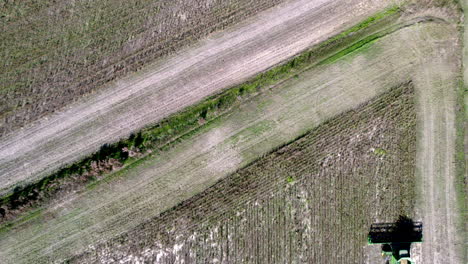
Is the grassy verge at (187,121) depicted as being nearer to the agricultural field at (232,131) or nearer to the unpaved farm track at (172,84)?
the agricultural field at (232,131)

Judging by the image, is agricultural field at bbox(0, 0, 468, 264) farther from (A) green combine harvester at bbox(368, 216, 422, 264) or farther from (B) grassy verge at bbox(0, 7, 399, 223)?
(A) green combine harvester at bbox(368, 216, 422, 264)

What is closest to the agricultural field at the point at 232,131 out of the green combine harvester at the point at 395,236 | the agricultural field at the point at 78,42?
the agricultural field at the point at 78,42

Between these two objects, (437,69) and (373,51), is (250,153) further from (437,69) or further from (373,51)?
(437,69)

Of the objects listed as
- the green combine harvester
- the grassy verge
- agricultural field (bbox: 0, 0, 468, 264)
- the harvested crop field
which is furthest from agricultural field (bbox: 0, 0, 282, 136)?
the green combine harvester

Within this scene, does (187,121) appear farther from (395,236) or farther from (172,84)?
(395,236)

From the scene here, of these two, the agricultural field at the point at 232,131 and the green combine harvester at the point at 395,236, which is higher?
the agricultural field at the point at 232,131

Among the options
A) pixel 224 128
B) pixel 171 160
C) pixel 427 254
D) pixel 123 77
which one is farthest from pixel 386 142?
pixel 123 77

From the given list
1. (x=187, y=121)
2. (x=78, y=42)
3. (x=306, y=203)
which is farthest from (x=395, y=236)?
(x=78, y=42)
